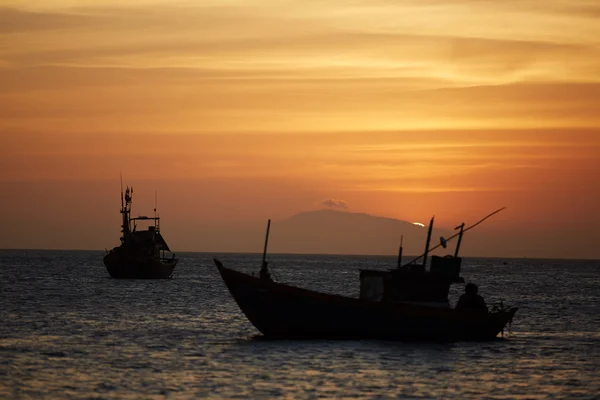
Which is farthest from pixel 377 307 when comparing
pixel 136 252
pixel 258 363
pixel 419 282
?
pixel 136 252

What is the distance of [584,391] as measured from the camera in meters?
36.9

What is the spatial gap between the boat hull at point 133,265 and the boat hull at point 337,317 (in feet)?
290

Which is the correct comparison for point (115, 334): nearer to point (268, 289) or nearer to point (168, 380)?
point (268, 289)

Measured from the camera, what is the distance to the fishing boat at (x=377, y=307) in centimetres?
4678

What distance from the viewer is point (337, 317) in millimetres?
47219

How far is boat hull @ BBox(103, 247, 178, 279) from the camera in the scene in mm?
135750

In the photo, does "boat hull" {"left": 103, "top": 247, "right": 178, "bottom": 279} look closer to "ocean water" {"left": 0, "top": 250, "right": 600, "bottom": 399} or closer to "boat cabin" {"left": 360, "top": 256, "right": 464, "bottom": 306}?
"ocean water" {"left": 0, "top": 250, "right": 600, "bottom": 399}

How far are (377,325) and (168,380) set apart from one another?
41.1 ft

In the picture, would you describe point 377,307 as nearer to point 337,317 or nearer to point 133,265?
point 337,317

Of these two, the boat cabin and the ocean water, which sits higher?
the boat cabin

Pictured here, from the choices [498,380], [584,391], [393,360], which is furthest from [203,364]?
[584,391]

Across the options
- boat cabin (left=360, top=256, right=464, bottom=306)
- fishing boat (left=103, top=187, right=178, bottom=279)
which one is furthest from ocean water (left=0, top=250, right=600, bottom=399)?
fishing boat (left=103, top=187, right=178, bottom=279)

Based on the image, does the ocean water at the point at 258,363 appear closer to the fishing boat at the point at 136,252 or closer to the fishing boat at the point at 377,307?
the fishing boat at the point at 377,307

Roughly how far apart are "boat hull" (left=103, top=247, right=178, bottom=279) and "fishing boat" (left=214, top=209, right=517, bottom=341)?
88925mm
